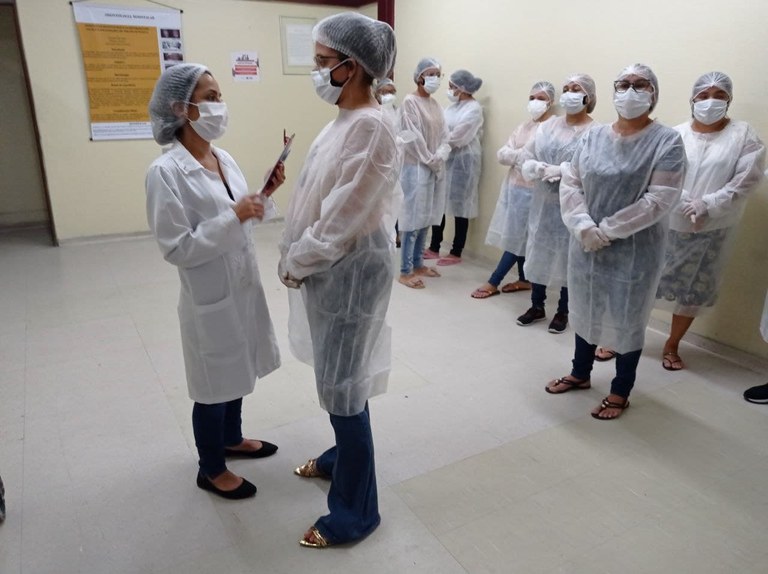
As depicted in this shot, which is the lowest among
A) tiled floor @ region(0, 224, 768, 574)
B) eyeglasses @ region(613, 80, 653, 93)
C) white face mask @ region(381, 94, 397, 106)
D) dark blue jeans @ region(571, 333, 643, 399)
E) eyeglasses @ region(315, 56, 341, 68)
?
tiled floor @ region(0, 224, 768, 574)

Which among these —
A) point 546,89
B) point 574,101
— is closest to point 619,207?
point 574,101

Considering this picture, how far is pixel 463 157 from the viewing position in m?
4.24

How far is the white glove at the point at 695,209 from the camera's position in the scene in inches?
101

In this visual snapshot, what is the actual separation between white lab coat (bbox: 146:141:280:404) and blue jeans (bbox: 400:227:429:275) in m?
2.34

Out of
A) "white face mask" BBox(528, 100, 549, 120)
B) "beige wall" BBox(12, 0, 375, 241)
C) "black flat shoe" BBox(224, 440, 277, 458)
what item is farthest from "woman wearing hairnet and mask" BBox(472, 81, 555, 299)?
"beige wall" BBox(12, 0, 375, 241)

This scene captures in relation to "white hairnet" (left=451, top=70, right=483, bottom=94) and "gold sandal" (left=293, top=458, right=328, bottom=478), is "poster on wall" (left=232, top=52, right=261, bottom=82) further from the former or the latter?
"gold sandal" (left=293, top=458, right=328, bottom=478)

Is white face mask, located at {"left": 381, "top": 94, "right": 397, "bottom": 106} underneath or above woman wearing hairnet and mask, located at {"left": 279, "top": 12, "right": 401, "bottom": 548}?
above

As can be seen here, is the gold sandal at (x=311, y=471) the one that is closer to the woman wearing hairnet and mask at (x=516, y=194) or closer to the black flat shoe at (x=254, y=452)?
the black flat shoe at (x=254, y=452)

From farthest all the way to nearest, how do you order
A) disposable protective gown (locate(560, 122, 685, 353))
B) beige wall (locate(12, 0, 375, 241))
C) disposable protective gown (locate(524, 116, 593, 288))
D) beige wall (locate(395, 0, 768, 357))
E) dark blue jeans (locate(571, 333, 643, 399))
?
beige wall (locate(12, 0, 375, 241)) → disposable protective gown (locate(524, 116, 593, 288)) → beige wall (locate(395, 0, 768, 357)) → dark blue jeans (locate(571, 333, 643, 399)) → disposable protective gown (locate(560, 122, 685, 353))

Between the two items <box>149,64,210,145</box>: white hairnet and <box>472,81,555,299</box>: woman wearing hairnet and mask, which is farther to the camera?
<box>472,81,555,299</box>: woman wearing hairnet and mask

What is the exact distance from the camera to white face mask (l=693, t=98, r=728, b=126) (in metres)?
2.52

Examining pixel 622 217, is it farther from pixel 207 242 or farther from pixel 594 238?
pixel 207 242

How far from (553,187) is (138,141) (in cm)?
367

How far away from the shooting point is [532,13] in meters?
3.69
